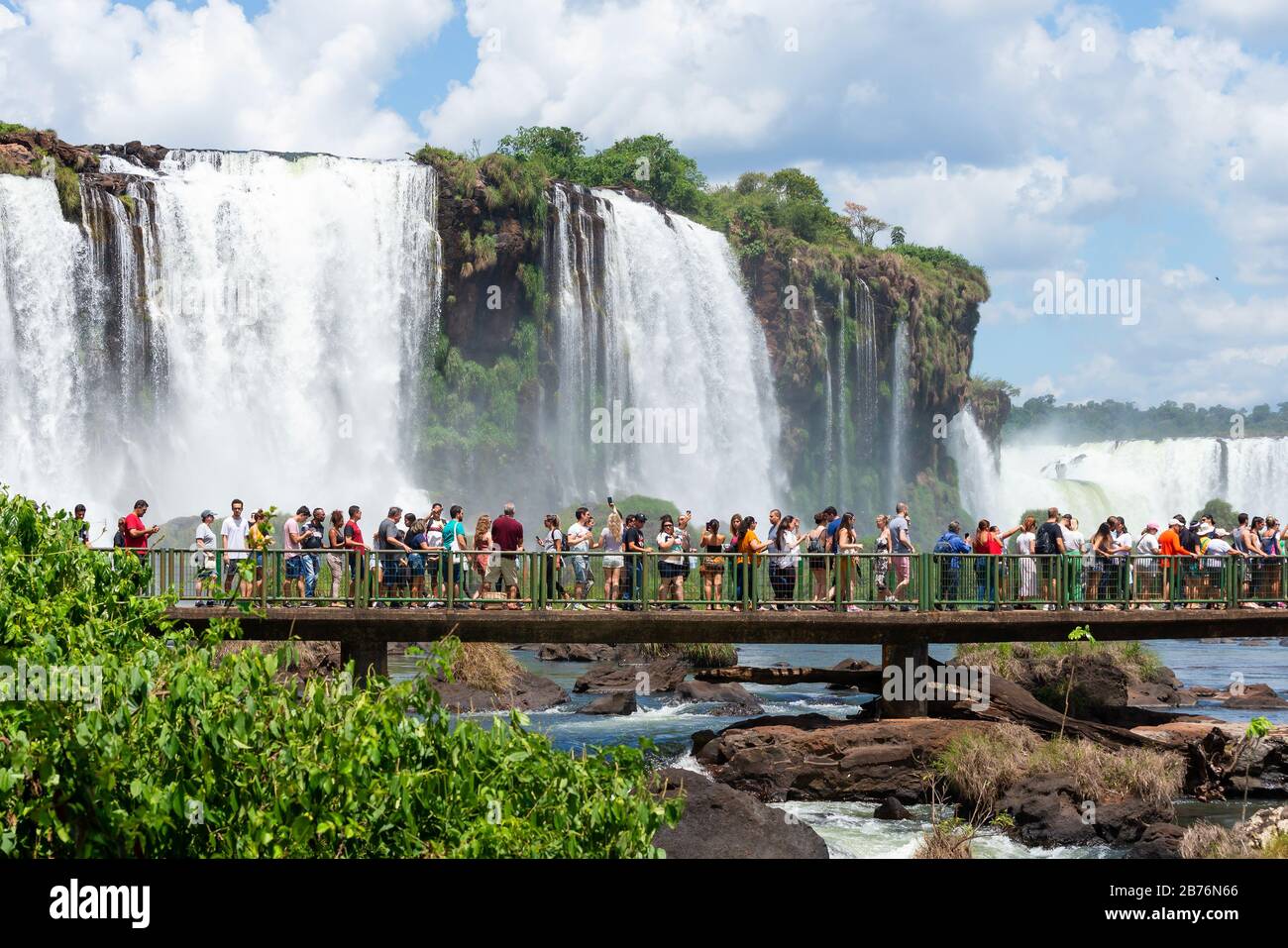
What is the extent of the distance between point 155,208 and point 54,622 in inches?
1560

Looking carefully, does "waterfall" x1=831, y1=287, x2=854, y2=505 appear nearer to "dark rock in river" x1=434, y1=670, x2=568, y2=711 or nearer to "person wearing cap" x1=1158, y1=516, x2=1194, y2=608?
"dark rock in river" x1=434, y1=670, x2=568, y2=711

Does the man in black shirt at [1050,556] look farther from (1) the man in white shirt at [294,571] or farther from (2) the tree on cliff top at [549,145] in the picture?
(2) the tree on cliff top at [549,145]

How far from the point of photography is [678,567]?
20.4 m

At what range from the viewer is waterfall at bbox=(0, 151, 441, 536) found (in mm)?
44656

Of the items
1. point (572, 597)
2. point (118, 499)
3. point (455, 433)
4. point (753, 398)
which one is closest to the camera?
point (572, 597)

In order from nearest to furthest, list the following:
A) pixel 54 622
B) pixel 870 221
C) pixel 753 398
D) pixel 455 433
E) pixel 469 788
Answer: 1. pixel 469 788
2. pixel 54 622
3. pixel 455 433
4. pixel 753 398
5. pixel 870 221

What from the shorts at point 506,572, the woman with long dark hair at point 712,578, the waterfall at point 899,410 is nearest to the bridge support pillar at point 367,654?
the shorts at point 506,572

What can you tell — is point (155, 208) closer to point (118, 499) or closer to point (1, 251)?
point (1, 251)

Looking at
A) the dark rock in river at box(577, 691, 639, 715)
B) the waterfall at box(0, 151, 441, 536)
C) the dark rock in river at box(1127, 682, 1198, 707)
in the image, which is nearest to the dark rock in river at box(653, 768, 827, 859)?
the dark rock in river at box(577, 691, 639, 715)

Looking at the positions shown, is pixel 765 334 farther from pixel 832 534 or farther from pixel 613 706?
pixel 832 534

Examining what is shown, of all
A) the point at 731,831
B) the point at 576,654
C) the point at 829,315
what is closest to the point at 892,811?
the point at 731,831
